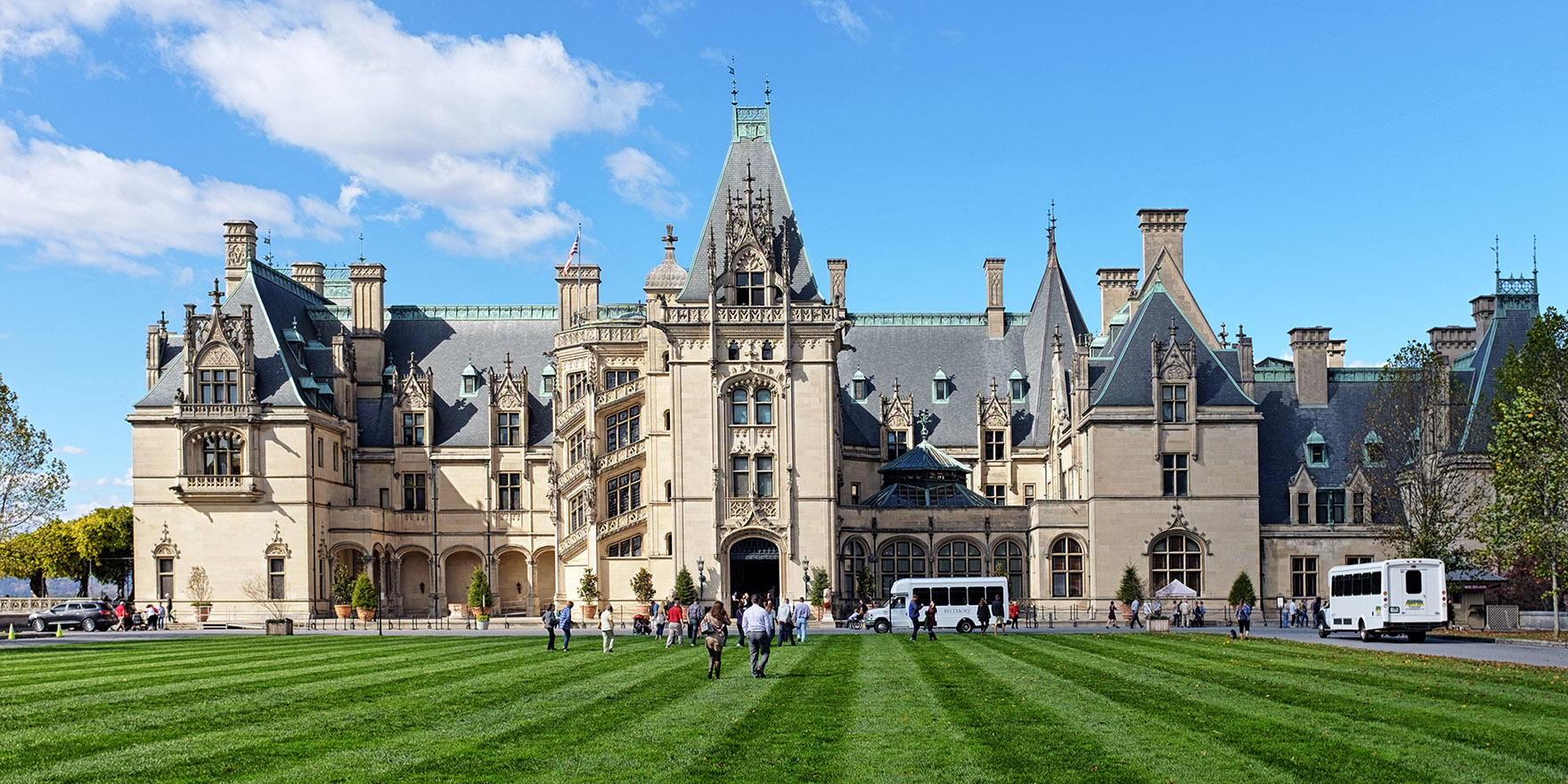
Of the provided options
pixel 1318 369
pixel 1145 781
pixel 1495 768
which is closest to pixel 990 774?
pixel 1145 781

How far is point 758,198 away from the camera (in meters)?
76.7

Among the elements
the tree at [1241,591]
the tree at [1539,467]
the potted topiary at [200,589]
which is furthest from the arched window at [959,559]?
the potted topiary at [200,589]

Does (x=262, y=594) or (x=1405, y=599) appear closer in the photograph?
(x=1405, y=599)

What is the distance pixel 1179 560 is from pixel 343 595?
43.1 m

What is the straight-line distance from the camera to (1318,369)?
81312mm

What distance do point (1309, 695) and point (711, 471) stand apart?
155 ft

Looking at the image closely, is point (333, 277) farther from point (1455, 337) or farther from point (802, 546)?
point (1455, 337)

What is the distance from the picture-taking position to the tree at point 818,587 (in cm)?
7194

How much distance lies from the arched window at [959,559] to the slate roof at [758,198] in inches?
564

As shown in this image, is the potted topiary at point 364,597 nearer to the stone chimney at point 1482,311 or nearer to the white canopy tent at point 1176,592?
the white canopy tent at point 1176,592

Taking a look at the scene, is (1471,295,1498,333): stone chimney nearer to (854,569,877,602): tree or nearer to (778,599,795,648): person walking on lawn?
(854,569,877,602): tree

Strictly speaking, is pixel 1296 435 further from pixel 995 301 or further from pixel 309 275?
pixel 309 275

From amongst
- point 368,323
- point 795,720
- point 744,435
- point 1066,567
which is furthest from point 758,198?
point 795,720

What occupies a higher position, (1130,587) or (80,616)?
(1130,587)
